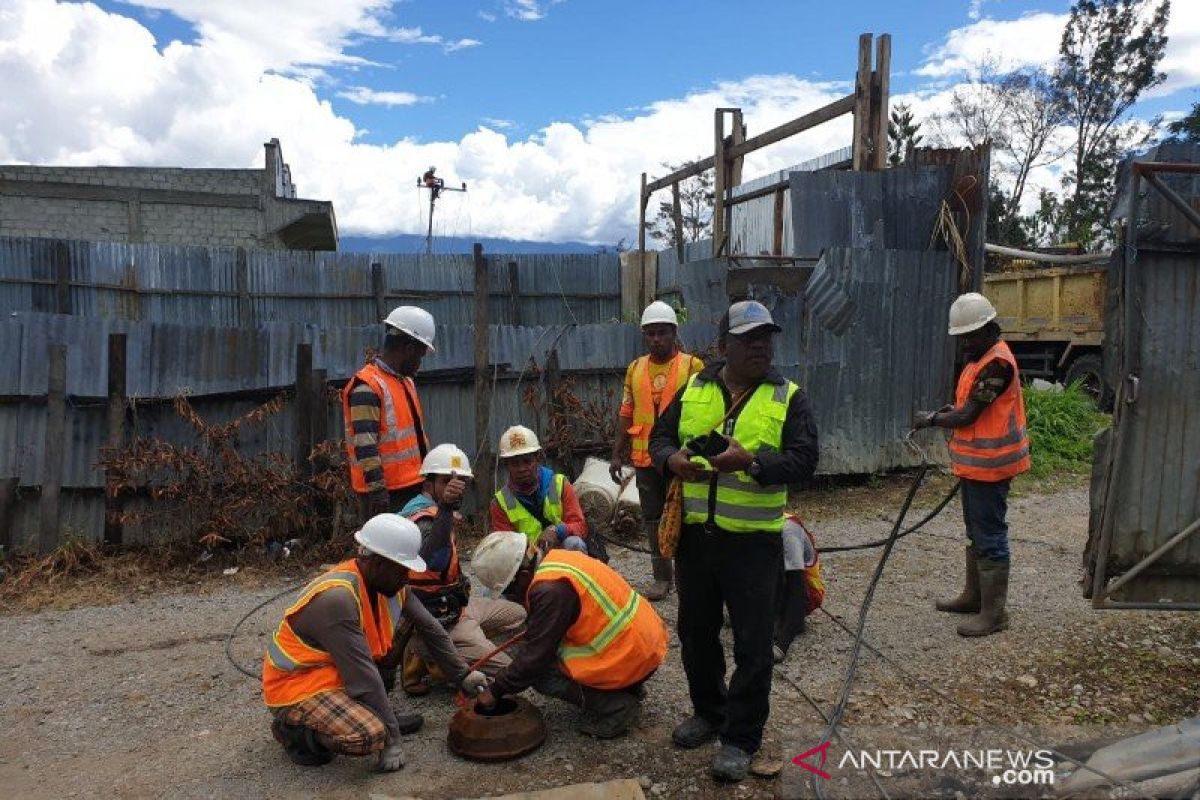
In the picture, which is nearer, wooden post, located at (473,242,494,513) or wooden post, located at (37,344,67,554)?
wooden post, located at (37,344,67,554)

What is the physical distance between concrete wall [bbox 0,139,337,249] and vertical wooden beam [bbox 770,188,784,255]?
11.1 meters

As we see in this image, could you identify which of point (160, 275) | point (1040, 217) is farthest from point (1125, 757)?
point (1040, 217)

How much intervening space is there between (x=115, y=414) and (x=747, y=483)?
523 centimetres

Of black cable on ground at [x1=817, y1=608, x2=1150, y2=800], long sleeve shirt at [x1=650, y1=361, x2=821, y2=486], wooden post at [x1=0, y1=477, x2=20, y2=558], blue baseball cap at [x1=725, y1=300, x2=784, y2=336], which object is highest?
blue baseball cap at [x1=725, y1=300, x2=784, y2=336]

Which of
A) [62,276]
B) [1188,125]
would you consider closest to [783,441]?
[62,276]

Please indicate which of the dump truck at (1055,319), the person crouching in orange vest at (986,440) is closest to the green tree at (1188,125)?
the dump truck at (1055,319)

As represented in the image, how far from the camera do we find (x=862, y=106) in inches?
326

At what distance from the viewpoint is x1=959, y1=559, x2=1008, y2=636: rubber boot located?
15.1 feet

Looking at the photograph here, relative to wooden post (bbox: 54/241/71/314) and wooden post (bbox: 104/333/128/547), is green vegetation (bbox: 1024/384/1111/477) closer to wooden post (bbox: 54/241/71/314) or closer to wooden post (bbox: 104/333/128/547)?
wooden post (bbox: 104/333/128/547)

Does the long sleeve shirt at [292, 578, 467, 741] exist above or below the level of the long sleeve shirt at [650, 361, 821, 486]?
below

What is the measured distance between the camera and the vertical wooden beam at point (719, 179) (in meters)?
10.0

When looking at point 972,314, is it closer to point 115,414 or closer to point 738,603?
point 738,603

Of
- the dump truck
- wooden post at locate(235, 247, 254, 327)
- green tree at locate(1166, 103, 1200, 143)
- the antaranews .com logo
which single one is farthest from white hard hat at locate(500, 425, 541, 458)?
green tree at locate(1166, 103, 1200, 143)

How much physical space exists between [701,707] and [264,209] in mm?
15458
